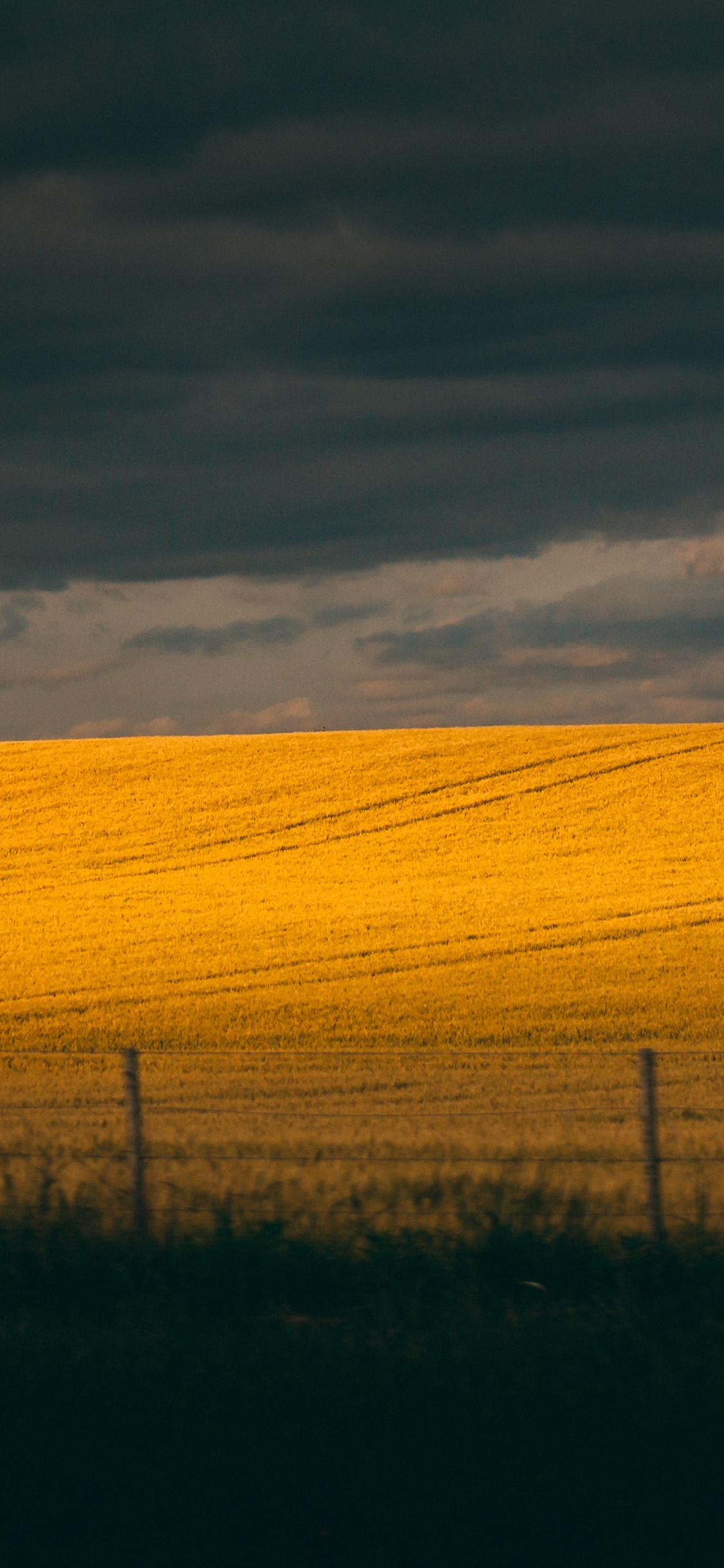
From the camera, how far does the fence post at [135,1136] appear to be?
9.19 m

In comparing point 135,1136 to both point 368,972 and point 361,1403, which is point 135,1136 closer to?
point 361,1403

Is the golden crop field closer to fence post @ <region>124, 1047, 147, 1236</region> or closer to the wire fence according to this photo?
the wire fence

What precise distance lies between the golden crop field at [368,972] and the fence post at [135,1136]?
0.20 m

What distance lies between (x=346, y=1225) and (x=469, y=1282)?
111cm

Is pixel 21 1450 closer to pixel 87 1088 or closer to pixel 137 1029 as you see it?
pixel 87 1088

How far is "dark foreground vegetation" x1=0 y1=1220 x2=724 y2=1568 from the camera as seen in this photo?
5438mm

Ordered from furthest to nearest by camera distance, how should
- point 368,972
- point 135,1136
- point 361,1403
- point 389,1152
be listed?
point 368,972 < point 389,1152 < point 135,1136 < point 361,1403

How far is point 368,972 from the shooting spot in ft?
72.7

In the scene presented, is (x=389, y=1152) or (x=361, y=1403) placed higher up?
(x=389, y=1152)

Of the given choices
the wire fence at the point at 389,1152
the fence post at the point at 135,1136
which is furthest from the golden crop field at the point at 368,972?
the fence post at the point at 135,1136

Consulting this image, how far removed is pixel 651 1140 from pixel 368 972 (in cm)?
1360

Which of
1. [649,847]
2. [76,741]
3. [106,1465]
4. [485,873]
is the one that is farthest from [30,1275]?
[76,741]

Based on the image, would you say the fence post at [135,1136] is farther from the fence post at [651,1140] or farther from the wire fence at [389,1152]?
the fence post at [651,1140]

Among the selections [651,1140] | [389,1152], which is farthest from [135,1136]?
[651,1140]
